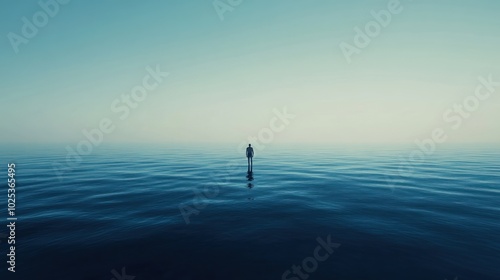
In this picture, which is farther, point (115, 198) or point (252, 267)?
point (115, 198)

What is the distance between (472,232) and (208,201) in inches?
455

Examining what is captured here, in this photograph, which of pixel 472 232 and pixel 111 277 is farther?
pixel 472 232

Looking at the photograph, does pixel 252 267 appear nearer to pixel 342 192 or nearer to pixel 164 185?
pixel 342 192

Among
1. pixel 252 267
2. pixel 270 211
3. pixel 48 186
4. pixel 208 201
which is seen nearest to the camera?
pixel 252 267

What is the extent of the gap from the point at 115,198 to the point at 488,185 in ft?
85.3

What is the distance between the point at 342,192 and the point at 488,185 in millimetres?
12080

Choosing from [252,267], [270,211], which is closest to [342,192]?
[270,211]

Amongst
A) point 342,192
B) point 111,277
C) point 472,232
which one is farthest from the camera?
point 342,192

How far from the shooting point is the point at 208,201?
1287cm

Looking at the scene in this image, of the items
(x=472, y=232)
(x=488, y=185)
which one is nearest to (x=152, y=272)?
(x=472, y=232)

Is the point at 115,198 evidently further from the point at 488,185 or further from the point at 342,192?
the point at 488,185

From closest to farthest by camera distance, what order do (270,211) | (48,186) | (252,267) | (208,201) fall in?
(252,267) → (270,211) → (208,201) → (48,186)

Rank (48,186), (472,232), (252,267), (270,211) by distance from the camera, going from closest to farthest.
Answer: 1. (252,267)
2. (472,232)
3. (270,211)
4. (48,186)

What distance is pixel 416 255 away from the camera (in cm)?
691
